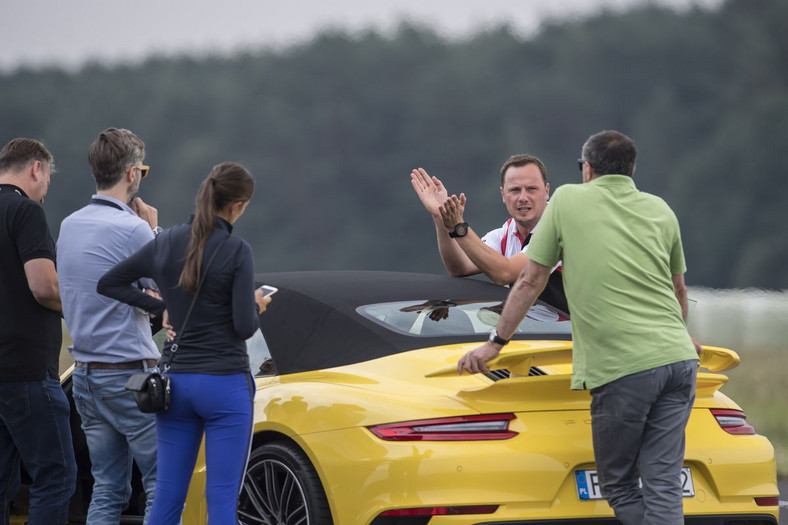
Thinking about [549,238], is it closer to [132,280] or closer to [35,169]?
[132,280]

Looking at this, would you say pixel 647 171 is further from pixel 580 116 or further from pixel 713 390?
pixel 713 390

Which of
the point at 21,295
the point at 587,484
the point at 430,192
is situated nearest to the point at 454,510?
the point at 587,484

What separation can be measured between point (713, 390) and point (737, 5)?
7161 cm

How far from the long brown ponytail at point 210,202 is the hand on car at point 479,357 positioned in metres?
1.02

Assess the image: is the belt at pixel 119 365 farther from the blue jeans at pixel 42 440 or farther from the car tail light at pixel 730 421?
the car tail light at pixel 730 421

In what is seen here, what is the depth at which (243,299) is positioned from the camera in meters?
4.66

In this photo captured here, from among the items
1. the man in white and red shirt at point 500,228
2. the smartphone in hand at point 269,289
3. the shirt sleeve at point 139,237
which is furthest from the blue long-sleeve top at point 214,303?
the man in white and red shirt at point 500,228

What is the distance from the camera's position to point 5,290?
18.0 ft

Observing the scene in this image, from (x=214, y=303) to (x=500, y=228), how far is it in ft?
7.74

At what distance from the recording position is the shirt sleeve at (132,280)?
4895 millimetres

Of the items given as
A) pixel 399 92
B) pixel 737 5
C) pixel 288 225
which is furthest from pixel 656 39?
pixel 288 225

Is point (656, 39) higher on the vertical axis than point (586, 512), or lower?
higher

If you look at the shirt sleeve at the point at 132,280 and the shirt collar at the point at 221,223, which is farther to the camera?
the shirt sleeve at the point at 132,280

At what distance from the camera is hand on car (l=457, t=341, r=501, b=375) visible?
4867 millimetres
